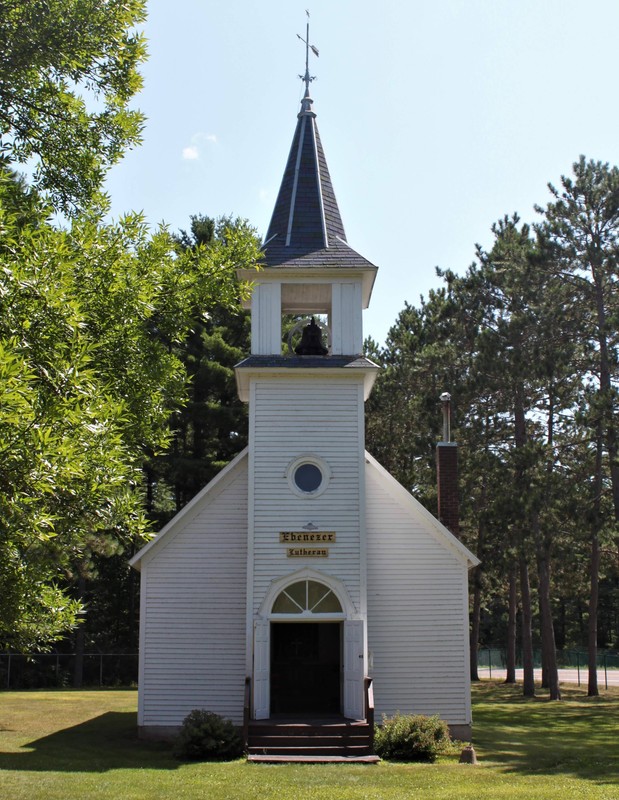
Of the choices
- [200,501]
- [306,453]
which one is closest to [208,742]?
[200,501]

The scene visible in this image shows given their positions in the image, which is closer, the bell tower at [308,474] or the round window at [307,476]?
the bell tower at [308,474]

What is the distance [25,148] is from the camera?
1095 cm

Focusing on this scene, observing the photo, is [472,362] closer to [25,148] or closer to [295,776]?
[295,776]

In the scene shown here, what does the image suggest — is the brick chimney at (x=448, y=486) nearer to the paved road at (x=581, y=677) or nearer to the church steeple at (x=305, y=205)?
the church steeple at (x=305, y=205)

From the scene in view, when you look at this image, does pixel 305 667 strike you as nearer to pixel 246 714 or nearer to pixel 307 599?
pixel 307 599

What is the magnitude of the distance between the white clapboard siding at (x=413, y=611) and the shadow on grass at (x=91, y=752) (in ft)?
17.1

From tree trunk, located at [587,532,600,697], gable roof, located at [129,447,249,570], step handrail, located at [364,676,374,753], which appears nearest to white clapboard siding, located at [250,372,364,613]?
gable roof, located at [129,447,249,570]

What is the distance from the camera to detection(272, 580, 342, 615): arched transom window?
1947 centimetres

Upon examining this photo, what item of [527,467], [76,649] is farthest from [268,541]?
[76,649]

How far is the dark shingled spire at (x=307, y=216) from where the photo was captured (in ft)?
67.8

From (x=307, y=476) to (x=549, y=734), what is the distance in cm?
1025

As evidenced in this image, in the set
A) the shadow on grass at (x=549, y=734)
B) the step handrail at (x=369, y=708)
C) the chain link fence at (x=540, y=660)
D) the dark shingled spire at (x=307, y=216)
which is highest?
the dark shingled spire at (x=307, y=216)

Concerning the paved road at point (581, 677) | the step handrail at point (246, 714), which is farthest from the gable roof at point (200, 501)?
the paved road at point (581, 677)

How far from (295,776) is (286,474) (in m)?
6.57
